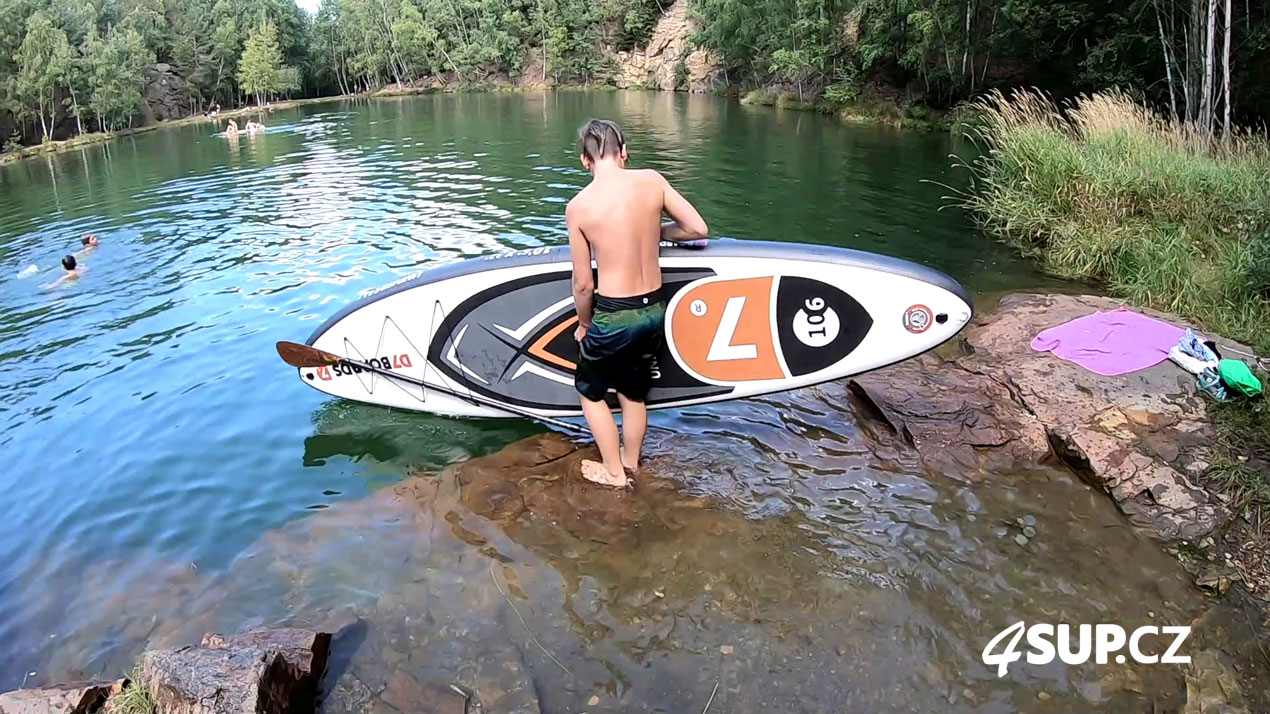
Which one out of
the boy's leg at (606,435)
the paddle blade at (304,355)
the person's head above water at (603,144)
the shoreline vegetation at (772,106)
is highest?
the shoreline vegetation at (772,106)

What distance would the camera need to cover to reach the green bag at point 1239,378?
5.06 m

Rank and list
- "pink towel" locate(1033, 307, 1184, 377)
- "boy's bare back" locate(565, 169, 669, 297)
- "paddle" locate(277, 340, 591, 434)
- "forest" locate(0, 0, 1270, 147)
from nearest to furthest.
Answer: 1. "boy's bare back" locate(565, 169, 669, 297)
2. "pink towel" locate(1033, 307, 1184, 377)
3. "paddle" locate(277, 340, 591, 434)
4. "forest" locate(0, 0, 1270, 147)

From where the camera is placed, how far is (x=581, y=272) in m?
4.50

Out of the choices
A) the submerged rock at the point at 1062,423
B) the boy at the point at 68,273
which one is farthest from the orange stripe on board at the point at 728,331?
the boy at the point at 68,273

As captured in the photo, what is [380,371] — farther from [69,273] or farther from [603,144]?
[69,273]

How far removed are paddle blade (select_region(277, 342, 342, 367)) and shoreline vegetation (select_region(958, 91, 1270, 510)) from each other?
20.8 feet

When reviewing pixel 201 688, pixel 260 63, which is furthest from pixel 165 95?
pixel 201 688

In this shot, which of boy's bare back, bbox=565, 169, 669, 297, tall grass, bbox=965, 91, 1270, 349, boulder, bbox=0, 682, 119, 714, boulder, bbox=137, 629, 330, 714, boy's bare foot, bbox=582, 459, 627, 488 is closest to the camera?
boulder, bbox=137, 629, 330, 714

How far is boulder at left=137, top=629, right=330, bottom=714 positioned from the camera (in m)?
3.21

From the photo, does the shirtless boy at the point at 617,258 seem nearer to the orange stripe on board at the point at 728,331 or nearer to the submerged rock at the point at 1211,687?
the orange stripe on board at the point at 728,331

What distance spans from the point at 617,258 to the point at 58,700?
3335mm

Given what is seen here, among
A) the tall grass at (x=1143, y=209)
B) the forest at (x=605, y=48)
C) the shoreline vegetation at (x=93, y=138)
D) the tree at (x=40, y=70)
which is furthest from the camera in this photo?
the tree at (x=40, y=70)

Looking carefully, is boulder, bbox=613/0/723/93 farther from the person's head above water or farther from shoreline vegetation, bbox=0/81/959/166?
the person's head above water

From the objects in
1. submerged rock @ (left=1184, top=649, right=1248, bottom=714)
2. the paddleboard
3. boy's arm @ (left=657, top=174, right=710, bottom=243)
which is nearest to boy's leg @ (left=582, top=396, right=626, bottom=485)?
the paddleboard
